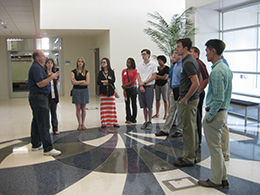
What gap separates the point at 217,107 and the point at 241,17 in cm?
637

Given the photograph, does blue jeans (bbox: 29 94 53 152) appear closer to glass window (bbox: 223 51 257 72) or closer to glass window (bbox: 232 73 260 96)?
glass window (bbox: 232 73 260 96)

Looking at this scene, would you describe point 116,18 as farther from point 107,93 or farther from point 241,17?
point 107,93

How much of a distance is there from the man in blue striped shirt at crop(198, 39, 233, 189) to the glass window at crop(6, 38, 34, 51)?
12.5 m

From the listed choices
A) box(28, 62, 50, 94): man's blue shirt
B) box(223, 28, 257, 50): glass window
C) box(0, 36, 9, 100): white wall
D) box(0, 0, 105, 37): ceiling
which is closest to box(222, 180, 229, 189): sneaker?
box(28, 62, 50, 94): man's blue shirt

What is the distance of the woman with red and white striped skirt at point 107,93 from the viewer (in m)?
6.18

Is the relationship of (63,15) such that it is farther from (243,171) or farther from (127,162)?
(243,171)

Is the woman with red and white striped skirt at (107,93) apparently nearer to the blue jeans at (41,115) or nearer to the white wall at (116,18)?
the blue jeans at (41,115)

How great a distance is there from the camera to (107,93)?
6223mm

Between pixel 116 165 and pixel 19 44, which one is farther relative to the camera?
pixel 19 44

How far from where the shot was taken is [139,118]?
7480 millimetres

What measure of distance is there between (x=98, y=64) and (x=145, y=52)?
7.58m

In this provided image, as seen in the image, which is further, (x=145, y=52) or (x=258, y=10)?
(x=258, y=10)

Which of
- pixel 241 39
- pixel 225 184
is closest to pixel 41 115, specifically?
pixel 225 184

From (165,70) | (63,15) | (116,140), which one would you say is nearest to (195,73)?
(116,140)
